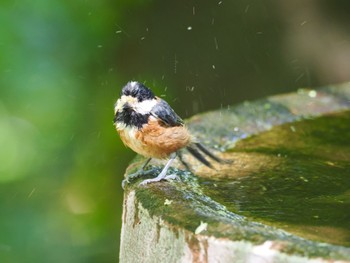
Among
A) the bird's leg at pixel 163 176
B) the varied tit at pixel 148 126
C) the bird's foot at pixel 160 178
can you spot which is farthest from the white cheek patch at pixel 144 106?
the bird's foot at pixel 160 178

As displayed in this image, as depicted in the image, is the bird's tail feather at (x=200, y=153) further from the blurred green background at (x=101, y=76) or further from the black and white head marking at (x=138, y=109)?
the blurred green background at (x=101, y=76)

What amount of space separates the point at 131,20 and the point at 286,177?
3026 mm

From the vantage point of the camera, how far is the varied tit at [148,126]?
326cm

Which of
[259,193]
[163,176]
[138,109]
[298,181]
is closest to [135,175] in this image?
[163,176]

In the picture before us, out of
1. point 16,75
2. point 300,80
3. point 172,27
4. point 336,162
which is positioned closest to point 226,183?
point 336,162

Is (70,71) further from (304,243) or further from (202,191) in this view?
(304,243)

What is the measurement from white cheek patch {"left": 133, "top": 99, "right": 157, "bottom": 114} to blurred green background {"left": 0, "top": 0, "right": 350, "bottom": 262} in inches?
77.6

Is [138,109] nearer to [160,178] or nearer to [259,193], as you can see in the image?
[160,178]

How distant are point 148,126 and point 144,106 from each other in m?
0.12

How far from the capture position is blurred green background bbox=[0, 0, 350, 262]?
207 inches

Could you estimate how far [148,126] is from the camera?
3.27 meters

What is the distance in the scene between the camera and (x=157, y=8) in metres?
6.48

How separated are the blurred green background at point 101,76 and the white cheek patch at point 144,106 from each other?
1972 mm

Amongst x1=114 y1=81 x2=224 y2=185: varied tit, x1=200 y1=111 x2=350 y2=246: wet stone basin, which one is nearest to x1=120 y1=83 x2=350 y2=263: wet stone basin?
x1=200 y1=111 x2=350 y2=246: wet stone basin
